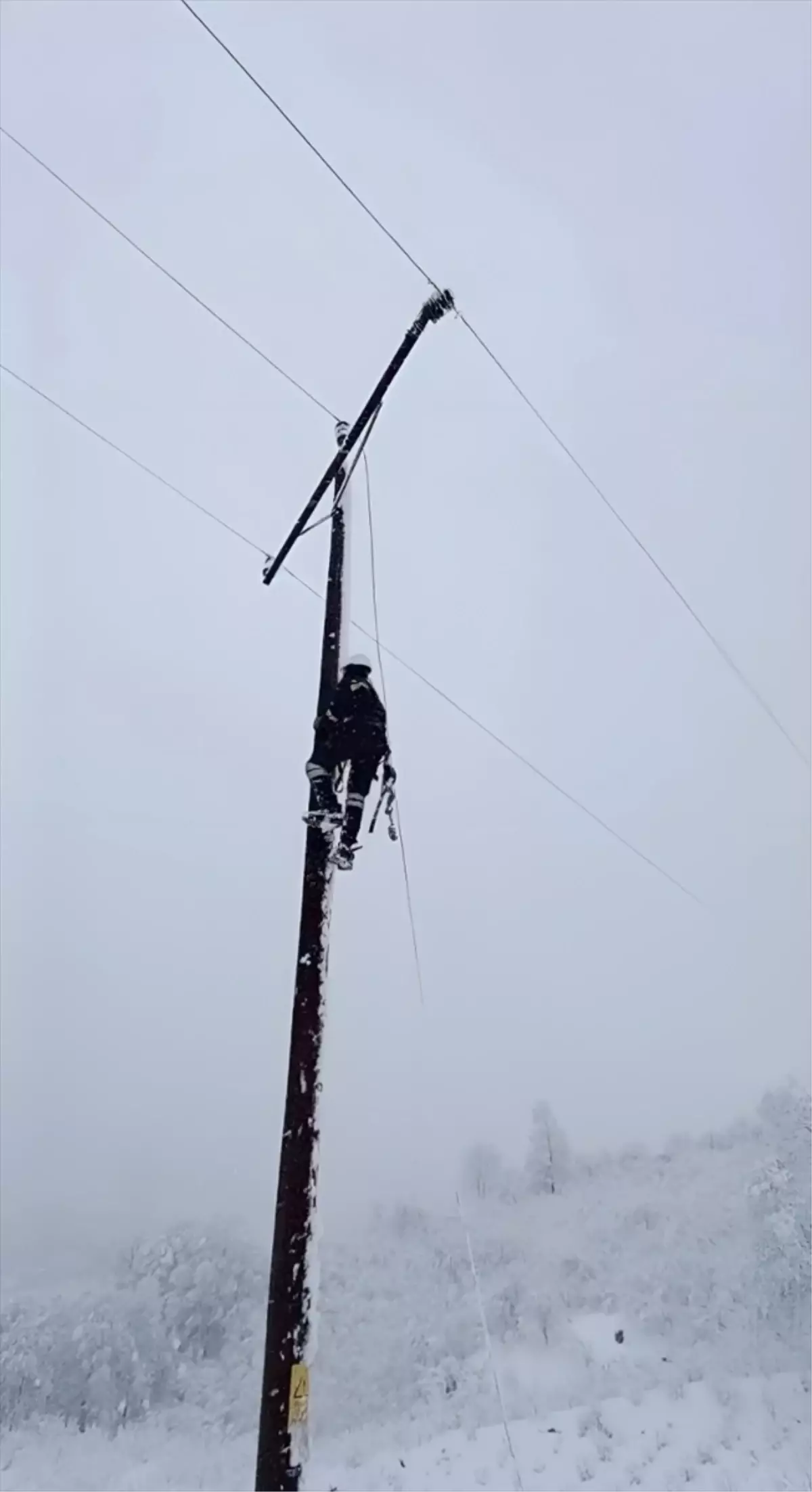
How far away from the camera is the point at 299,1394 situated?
3.58m

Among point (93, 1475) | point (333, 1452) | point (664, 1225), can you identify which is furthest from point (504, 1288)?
point (93, 1475)

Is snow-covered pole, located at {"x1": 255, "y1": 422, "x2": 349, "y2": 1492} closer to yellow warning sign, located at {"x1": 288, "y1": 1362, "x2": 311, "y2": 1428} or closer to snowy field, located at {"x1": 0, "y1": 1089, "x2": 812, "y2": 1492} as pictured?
yellow warning sign, located at {"x1": 288, "y1": 1362, "x2": 311, "y2": 1428}

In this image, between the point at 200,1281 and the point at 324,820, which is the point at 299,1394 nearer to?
the point at 324,820

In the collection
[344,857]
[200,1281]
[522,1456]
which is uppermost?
[344,857]

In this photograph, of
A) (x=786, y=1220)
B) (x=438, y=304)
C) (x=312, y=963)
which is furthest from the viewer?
(x=786, y=1220)

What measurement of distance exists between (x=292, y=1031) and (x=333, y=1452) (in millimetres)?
15767

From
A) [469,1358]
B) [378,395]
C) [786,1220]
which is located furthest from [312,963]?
[786,1220]

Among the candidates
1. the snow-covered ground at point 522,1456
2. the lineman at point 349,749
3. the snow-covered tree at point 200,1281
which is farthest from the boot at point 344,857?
the snow-covered tree at point 200,1281

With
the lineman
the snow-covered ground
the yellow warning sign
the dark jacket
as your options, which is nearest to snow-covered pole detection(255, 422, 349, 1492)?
the yellow warning sign

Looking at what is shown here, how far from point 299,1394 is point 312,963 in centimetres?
178

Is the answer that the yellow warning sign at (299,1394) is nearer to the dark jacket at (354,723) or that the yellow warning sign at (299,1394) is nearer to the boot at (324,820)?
the boot at (324,820)

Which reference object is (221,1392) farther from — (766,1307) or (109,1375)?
(766,1307)

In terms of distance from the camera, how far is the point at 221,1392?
55.4 feet

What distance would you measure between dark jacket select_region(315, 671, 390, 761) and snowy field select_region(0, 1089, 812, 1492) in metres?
14.1
